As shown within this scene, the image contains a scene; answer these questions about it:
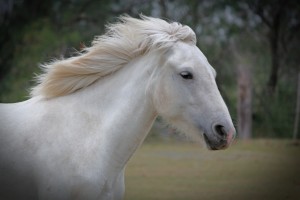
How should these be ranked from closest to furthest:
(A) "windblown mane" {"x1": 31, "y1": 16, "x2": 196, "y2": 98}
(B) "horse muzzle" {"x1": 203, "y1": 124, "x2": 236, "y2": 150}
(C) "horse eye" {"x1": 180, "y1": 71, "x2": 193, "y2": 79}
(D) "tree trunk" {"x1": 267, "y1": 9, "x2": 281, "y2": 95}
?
(B) "horse muzzle" {"x1": 203, "y1": 124, "x2": 236, "y2": 150}
(C) "horse eye" {"x1": 180, "y1": 71, "x2": 193, "y2": 79}
(A) "windblown mane" {"x1": 31, "y1": 16, "x2": 196, "y2": 98}
(D) "tree trunk" {"x1": 267, "y1": 9, "x2": 281, "y2": 95}

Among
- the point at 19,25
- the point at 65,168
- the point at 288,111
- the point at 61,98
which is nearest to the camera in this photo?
the point at 65,168

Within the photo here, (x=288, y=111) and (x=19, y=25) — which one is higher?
(x=19, y=25)

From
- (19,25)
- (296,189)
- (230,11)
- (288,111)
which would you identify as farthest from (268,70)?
(296,189)

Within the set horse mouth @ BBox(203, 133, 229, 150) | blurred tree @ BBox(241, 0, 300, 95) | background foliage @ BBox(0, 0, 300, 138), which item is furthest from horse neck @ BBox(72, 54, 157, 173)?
blurred tree @ BBox(241, 0, 300, 95)

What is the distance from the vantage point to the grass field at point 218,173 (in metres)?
8.97

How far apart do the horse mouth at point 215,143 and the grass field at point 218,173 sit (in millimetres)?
4425

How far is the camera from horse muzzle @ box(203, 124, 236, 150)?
A: 4.05 m

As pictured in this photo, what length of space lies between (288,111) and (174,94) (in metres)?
16.5

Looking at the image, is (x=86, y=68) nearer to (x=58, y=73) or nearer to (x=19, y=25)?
(x=58, y=73)

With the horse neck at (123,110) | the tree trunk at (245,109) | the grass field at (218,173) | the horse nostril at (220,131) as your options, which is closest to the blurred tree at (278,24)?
the tree trunk at (245,109)

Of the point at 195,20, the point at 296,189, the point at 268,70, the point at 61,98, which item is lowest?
the point at 268,70

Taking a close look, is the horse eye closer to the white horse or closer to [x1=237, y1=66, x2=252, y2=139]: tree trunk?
the white horse

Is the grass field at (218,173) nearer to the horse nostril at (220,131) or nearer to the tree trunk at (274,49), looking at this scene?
the horse nostril at (220,131)

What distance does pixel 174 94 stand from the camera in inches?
167
